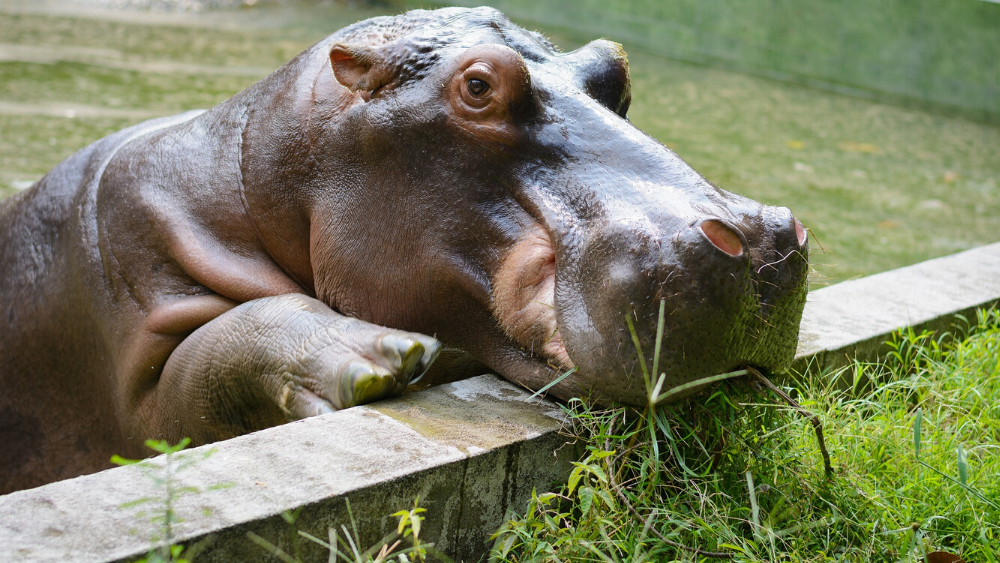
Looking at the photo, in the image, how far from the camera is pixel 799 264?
2.20m

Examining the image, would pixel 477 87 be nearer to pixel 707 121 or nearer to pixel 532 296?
pixel 532 296

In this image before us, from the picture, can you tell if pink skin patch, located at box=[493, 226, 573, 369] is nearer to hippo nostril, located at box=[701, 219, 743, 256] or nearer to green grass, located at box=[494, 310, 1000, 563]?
green grass, located at box=[494, 310, 1000, 563]

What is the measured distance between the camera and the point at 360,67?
2.72m

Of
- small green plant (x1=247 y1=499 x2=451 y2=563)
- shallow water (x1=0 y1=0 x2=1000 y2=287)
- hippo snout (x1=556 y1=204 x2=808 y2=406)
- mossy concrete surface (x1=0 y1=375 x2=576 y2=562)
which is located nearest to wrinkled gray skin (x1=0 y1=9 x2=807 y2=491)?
hippo snout (x1=556 y1=204 x2=808 y2=406)

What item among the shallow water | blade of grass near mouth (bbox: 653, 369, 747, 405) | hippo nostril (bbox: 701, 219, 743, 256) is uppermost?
hippo nostril (bbox: 701, 219, 743, 256)

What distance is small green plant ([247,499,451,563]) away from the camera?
1821mm

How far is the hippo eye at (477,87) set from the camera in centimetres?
247

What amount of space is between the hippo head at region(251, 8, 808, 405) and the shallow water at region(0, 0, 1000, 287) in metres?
2.82

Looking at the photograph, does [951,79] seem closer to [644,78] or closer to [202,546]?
[644,78]

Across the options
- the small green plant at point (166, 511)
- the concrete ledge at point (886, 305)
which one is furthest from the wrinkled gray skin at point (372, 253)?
the concrete ledge at point (886, 305)

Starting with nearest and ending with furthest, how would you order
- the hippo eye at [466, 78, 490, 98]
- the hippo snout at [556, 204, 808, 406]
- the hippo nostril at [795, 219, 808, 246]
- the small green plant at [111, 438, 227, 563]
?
the small green plant at [111, 438, 227, 563]
the hippo snout at [556, 204, 808, 406]
the hippo nostril at [795, 219, 808, 246]
the hippo eye at [466, 78, 490, 98]

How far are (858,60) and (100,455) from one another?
994 cm

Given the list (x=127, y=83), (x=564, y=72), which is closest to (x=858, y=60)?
(x=127, y=83)

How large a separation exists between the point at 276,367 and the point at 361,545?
0.65m
